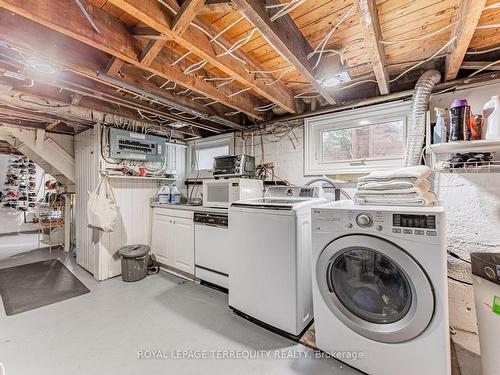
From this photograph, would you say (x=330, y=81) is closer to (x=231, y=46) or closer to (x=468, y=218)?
(x=231, y=46)

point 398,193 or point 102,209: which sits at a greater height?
point 398,193

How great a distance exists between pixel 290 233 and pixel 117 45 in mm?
1801

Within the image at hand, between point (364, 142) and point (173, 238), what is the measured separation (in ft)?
8.94

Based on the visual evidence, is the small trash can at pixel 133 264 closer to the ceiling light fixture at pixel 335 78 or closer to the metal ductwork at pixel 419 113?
the ceiling light fixture at pixel 335 78

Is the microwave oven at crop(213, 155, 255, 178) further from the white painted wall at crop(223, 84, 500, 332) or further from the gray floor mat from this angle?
the gray floor mat

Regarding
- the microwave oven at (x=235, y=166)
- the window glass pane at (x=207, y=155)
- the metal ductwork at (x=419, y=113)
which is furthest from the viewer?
the window glass pane at (x=207, y=155)

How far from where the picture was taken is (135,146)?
329 cm

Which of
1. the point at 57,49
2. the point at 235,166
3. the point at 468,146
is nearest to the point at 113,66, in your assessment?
the point at 57,49

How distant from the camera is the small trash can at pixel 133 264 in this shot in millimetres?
2869

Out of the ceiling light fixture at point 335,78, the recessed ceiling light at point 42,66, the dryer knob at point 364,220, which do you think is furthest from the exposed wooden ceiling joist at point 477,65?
the recessed ceiling light at point 42,66

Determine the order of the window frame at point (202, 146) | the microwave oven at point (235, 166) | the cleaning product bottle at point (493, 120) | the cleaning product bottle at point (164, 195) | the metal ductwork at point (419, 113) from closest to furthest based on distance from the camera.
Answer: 1. the cleaning product bottle at point (493, 120)
2. the metal ductwork at point (419, 113)
3. the microwave oven at point (235, 166)
4. the cleaning product bottle at point (164, 195)
5. the window frame at point (202, 146)

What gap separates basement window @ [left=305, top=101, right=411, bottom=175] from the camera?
2.27 m

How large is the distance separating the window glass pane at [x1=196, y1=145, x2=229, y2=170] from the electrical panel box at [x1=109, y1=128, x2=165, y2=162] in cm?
65

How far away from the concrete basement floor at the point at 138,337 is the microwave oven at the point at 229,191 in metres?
1.08
